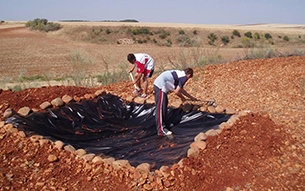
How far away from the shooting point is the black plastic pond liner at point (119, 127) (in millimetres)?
5502

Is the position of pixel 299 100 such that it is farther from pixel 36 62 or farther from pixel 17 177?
pixel 36 62

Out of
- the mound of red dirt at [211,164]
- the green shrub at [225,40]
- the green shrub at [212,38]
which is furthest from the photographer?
the green shrub at [225,40]

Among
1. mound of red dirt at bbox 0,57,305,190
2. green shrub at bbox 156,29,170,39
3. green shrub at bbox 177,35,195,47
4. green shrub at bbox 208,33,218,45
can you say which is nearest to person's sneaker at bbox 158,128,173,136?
mound of red dirt at bbox 0,57,305,190

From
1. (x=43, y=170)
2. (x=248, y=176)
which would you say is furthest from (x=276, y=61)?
(x=43, y=170)

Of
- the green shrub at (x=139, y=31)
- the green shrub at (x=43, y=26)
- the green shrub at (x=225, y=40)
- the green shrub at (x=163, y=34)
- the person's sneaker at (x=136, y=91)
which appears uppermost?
the green shrub at (x=43, y=26)

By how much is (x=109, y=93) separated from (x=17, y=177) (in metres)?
3.85

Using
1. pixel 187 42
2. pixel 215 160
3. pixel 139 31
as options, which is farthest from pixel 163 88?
pixel 139 31

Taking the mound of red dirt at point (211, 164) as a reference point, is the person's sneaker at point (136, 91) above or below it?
above

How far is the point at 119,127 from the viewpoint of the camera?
677 centimetres

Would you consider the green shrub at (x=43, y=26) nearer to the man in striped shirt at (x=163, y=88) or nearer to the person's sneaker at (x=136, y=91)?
the person's sneaker at (x=136, y=91)

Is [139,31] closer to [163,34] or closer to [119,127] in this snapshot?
[163,34]

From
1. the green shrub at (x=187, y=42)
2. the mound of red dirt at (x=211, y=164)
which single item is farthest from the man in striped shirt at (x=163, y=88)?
the green shrub at (x=187, y=42)

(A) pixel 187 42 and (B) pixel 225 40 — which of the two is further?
(B) pixel 225 40

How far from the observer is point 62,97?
7.51m
